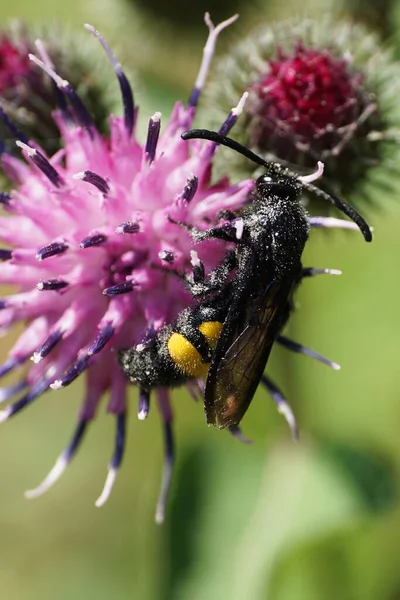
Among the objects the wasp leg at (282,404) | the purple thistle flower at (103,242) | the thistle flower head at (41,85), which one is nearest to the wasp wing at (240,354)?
the purple thistle flower at (103,242)

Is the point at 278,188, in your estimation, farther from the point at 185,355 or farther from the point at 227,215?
the point at 185,355

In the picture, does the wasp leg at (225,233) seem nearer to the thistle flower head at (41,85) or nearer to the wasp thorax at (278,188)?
the wasp thorax at (278,188)

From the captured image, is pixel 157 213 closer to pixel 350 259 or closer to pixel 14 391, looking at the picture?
pixel 14 391

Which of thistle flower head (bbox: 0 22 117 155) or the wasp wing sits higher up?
thistle flower head (bbox: 0 22 117 155)

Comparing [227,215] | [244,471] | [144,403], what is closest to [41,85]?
[227,215]

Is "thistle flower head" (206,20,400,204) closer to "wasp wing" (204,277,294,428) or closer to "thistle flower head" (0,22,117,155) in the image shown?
"thistle flower head" (0,22,117,155)

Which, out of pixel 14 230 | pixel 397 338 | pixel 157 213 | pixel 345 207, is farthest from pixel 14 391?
pixel 397 338

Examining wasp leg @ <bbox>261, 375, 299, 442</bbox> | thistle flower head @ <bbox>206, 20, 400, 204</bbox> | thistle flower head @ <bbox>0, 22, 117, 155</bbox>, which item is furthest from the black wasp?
thistle flower head @ <bbox>0, 22, 117, 155</bbox>
